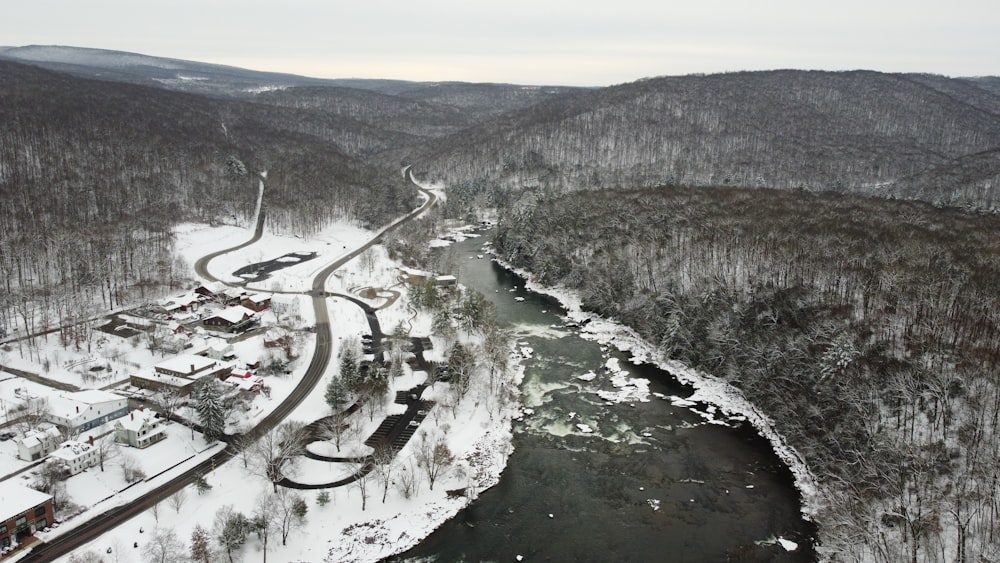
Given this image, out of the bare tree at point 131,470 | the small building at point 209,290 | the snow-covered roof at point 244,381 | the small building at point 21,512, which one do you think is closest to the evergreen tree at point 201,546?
the bare tree at point 131,470

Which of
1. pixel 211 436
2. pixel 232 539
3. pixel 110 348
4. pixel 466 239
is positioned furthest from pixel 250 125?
pixel 232 539

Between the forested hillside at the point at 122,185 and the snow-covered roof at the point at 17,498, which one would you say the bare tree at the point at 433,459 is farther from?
the forested hillside at the point at 122,185

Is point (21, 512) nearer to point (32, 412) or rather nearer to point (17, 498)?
point (17, 498)

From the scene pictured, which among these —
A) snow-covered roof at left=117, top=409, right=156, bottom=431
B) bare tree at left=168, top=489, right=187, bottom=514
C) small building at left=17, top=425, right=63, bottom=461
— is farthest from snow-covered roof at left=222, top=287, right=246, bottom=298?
bare tree at left=168, top=489, right=187, bottom=514

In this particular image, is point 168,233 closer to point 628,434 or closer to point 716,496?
point 628,434

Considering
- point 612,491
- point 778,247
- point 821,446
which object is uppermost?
point 778,247

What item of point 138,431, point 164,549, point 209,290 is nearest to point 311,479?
point 164,549

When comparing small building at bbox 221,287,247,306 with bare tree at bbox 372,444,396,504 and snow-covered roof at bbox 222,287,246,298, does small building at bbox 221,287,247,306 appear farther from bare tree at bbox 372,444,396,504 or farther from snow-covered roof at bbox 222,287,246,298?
bare tree at bbox 372,444,396,504
